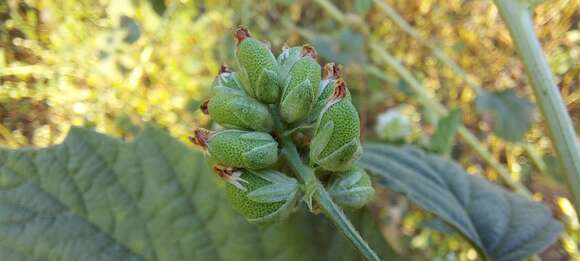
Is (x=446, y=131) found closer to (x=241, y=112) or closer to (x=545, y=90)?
(x=545, y=90)

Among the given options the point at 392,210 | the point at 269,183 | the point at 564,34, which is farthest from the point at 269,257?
the point at 564,34

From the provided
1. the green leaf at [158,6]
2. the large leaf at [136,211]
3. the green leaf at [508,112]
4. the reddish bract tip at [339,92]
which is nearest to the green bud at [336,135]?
the reddish bract tip at [339,92]

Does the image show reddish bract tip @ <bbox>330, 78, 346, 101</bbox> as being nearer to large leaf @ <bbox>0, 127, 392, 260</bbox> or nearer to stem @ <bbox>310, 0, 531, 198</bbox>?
large leaf @ <bbox>0, 127, 392, 260</bbox>

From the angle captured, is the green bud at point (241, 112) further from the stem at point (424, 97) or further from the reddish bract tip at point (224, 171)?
the stem at point (424, 97)

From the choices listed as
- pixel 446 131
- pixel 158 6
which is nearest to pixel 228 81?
pixel 158 6

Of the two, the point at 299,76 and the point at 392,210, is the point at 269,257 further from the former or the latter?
the point at 392,210
